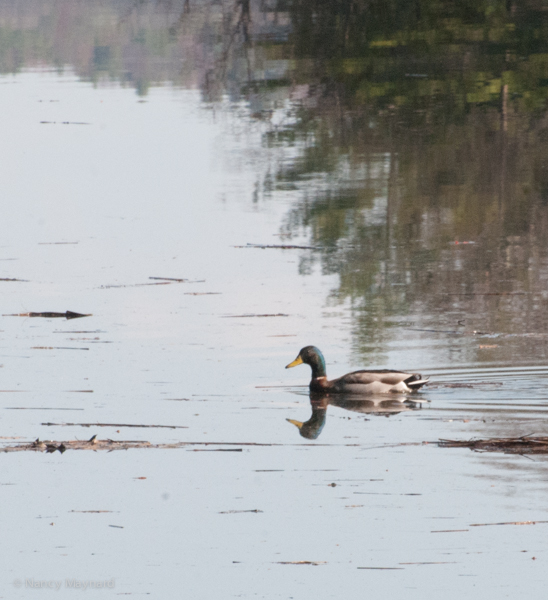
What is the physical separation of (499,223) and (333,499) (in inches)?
418

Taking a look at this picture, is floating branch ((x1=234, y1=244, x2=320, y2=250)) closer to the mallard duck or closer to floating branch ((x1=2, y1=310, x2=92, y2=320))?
floating branch ((x1=2, y1=310, x2=92, y2=320))

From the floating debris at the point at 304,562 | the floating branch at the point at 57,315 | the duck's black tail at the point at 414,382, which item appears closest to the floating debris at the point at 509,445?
the duck's black tail at the point at 414,382

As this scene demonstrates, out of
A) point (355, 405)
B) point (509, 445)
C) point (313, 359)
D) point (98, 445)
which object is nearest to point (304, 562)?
point (509, 445)

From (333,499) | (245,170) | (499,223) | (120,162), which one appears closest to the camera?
(333,499)

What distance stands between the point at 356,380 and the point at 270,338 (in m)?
1.70

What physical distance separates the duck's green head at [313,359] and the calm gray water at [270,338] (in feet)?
0.75

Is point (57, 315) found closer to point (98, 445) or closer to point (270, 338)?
point (270, 338)

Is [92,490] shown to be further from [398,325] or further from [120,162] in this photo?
[120,162]

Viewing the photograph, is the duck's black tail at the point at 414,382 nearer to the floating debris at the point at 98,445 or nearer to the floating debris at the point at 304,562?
the floating debris at the point at 98,445

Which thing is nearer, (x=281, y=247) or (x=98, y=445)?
(x=98, y=445)

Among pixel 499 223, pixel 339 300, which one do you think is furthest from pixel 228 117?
pixel 339 300

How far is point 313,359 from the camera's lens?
464 inches

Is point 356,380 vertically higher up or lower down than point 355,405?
higher up

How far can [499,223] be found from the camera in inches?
723
